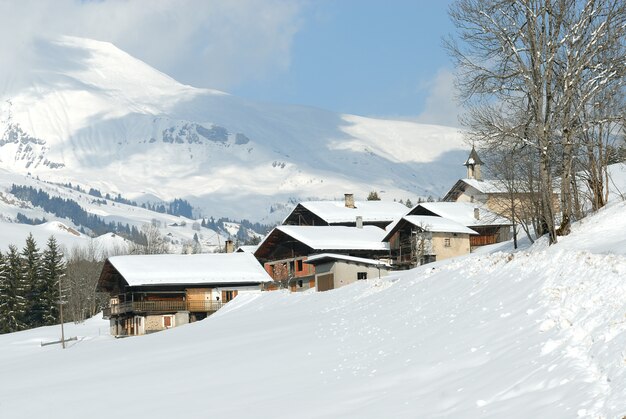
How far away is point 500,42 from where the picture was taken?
36.2 m

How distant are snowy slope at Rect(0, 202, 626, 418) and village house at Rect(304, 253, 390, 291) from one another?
115ft

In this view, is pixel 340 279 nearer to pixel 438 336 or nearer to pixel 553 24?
pixel 553 24

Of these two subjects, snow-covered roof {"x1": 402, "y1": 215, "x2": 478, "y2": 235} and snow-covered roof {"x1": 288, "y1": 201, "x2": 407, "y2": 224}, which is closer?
snow-covered roof {"x1": 402, "y1": 215, "x2": 478, "y2": 235}

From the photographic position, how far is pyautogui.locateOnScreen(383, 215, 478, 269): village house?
96250 millimetres

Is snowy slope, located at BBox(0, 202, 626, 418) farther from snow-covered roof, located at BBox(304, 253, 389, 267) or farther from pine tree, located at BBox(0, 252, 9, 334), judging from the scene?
pine tree, located at BBox(0, 252, 9, 334)

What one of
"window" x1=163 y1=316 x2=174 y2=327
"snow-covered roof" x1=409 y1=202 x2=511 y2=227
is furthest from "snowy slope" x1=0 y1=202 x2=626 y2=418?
"snow-covered roof" x1=409 y1=202 x2=511 y2=227

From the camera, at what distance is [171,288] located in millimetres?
94312

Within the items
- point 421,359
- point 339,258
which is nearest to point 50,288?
point 339,258

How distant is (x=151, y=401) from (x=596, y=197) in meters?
18.6

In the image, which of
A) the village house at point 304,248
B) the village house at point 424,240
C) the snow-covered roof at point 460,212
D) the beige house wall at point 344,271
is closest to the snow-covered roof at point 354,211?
the snow-covered roof at point 460,212

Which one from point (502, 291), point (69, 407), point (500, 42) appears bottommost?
point (69, 407)

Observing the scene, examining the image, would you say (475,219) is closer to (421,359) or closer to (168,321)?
(168,321)

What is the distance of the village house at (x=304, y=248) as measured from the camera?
98812 mm

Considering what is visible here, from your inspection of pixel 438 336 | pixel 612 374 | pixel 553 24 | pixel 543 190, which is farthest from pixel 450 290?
pixel 612 374
